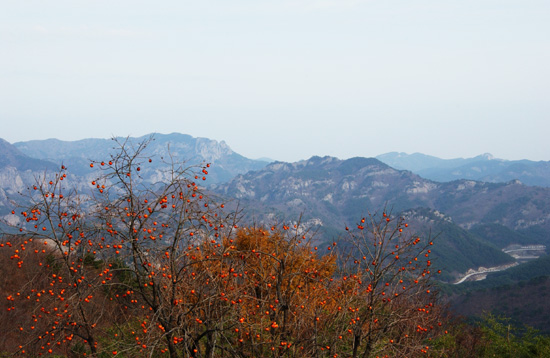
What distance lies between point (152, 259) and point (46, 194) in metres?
4.58

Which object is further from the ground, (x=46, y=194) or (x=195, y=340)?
(x=46, y=194)

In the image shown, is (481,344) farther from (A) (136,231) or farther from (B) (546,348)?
(A) (136,231)

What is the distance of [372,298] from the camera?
12.5m

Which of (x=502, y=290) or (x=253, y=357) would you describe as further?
(x=502, y=290)

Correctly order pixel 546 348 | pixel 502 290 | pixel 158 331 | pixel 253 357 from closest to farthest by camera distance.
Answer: pixel 253 357
pixel 158 331
pixel 546 348
pixel 502 290

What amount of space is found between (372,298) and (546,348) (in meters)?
13.7

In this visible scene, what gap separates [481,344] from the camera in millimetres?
25922

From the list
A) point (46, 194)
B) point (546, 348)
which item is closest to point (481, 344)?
point (546, 348)

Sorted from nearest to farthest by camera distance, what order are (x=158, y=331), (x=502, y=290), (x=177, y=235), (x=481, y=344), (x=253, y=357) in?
1. (x=177, y=235)
2. (x=253, y=357)
3. (x=158, y=331)
4. (x=481, y=344)
5. (x=502, y=290)

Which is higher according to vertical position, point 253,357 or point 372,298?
point 372,298

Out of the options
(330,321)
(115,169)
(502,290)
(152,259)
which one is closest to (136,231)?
(152,259)

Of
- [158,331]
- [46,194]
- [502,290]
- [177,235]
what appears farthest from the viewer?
[502,290]

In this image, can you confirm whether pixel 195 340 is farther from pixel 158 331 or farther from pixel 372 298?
pixel 372 298

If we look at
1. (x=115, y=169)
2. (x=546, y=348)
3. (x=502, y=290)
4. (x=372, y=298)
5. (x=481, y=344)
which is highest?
(x=115, y=169)
